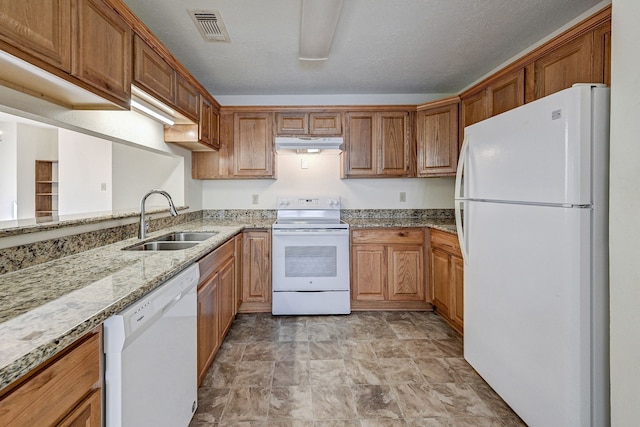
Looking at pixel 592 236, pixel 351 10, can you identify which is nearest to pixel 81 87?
pixel 351 10

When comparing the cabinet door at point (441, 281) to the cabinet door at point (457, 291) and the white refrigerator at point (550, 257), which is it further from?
the white refrigerator at point (550, 257)

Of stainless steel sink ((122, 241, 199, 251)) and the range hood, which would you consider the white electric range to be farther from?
stainless steel sink ((122, 241, 199, 251))

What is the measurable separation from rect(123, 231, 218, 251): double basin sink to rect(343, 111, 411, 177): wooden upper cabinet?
66.3 inches

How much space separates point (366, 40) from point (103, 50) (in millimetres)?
1746

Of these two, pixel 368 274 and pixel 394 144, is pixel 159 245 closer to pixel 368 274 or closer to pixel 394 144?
pixel 368 274

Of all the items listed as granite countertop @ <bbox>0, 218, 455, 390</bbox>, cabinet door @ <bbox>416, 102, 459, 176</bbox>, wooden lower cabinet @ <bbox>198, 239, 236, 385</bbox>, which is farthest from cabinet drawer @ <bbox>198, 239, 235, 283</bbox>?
cabinet door @ <bbox>416, 102, 459, 176</bbox>

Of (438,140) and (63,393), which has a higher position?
(438,140)

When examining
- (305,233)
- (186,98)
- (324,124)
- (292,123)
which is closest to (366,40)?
(324,124)

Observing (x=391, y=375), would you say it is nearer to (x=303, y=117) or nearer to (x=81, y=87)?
(x=81, y=87)

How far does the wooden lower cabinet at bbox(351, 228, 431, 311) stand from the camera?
10.4 ft

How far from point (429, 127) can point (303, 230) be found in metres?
1.70

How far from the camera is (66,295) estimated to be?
1.01 metres

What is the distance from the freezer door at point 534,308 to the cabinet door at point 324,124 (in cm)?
180

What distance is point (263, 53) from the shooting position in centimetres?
259
